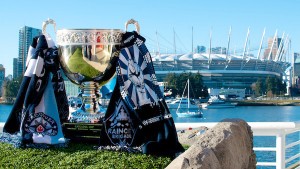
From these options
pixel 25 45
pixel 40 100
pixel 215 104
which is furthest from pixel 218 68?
pixel 40 100

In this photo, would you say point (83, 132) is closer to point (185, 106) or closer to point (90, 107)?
point (90, 107)

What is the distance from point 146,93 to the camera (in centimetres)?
354

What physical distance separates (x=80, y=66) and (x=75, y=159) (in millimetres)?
594

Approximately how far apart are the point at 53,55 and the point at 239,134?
134cm

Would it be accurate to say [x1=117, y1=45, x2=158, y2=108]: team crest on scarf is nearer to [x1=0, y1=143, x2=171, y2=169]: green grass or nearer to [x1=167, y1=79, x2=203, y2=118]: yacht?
[x1=0, y1=143, x2=171, y2=169]: green grass

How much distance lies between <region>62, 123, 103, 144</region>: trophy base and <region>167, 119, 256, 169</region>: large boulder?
87cm

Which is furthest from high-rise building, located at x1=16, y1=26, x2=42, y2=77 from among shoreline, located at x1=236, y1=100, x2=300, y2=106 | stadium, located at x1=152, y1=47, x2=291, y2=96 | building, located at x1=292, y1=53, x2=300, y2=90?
building, located at x1=292, y1=53, x2=300, y2=90

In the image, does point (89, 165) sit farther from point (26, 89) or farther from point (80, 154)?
point (26, 89)

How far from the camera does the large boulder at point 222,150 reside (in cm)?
261

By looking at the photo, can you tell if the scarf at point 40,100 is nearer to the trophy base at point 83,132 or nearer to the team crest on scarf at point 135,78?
the trophy base at point 83,132

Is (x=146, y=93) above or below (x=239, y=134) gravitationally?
above

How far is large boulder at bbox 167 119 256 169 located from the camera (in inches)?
103

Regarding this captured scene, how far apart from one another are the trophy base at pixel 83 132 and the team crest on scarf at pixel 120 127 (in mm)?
157

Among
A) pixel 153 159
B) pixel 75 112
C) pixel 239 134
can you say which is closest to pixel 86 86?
pixel 75 112
